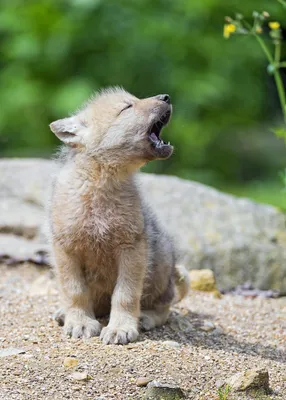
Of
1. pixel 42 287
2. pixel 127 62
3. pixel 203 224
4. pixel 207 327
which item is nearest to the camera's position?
pixel 207 327

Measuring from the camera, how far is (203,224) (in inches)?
296

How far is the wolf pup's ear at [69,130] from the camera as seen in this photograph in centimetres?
508

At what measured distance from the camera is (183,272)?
5859mm

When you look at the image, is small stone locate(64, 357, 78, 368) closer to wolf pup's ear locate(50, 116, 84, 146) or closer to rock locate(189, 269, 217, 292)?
wolf pup's ear locate(50, 116, 84, 146)

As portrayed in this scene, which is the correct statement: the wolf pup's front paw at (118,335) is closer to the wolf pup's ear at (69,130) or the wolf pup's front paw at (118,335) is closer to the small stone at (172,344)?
the small stone at (172,344)

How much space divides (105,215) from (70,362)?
1.00 metres

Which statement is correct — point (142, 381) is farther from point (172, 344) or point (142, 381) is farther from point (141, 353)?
point (172, 344)

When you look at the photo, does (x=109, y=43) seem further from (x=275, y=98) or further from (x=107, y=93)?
(x=107, y=93)

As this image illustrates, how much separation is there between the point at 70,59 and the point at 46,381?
10.0 meters

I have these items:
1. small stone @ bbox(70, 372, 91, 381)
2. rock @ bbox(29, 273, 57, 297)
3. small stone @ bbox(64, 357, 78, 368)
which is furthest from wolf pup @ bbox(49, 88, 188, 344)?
rock @ bbox(29, 273, 57, 297)

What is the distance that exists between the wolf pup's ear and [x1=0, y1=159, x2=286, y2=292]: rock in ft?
5.19

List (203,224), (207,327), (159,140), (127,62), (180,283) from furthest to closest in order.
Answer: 1. (127,62)
2. (203,224)
3. (180,283)
4. (207,327)
5. (159,140)

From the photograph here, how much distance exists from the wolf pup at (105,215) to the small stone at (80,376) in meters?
0.57

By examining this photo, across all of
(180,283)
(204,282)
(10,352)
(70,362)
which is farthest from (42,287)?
(70,362)
